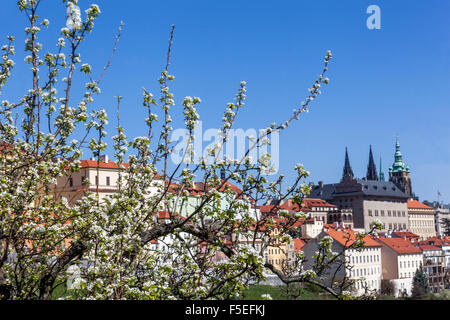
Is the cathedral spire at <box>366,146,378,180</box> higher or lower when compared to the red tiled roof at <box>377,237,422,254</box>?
higher

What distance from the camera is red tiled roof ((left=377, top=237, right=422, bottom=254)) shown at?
334ft

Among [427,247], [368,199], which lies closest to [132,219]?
[427,247]

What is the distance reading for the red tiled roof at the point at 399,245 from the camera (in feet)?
334

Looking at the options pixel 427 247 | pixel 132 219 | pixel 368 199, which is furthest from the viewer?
pixel 368 199

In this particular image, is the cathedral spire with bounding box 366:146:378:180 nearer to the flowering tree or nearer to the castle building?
the castle building

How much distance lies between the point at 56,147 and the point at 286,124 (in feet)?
8.56

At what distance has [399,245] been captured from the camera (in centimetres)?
10481

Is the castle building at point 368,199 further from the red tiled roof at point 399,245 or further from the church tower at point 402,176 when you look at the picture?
the red tiled roof at point 399,245

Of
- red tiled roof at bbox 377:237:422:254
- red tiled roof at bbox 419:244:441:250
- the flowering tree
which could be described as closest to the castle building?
red tiled roof at bbox 419:244:441:250

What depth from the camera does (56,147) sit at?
6.43 meters

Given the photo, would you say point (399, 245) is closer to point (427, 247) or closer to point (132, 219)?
point (427, 247)

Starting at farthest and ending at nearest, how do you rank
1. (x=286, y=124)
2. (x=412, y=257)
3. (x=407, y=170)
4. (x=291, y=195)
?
1. (x=407, y=170)
2. (x=412, y=257)
3. (x=286, y=124)
4. (x=291, y=195)
